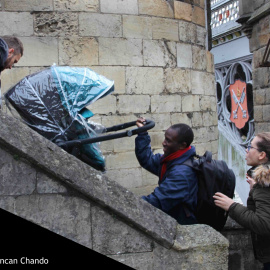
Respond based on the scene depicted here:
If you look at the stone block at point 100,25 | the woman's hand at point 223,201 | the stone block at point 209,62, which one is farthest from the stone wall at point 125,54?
the woman's hand at point 223,201

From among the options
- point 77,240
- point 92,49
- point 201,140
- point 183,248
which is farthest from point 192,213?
point 201,140

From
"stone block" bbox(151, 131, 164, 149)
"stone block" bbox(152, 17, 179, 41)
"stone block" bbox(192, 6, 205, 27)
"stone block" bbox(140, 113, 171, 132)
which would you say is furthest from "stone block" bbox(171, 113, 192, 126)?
"stone block" bbox(192, 6, 205, 27)

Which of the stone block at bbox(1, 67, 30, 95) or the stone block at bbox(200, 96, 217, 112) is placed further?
the stone block at bbox(200, 96, 217, 112)

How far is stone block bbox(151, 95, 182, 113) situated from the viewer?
6.43m

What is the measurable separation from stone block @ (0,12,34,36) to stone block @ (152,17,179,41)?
1.80 m

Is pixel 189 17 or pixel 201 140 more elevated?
pixel 189 17

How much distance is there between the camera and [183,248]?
285 cm

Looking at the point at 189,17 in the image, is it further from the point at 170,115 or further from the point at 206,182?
the point at 206,182

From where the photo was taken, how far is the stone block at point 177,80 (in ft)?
21.6

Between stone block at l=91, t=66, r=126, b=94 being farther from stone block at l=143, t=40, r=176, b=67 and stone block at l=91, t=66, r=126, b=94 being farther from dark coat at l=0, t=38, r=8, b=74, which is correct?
dark coat at l=0, t=38, r=8, b=74

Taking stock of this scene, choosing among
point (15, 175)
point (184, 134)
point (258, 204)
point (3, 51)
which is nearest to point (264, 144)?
point (258, 204)

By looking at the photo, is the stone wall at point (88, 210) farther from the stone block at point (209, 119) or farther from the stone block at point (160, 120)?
the stone block at point (209, 119)

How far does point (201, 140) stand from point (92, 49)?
2.35 meters

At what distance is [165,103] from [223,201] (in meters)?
3.56
